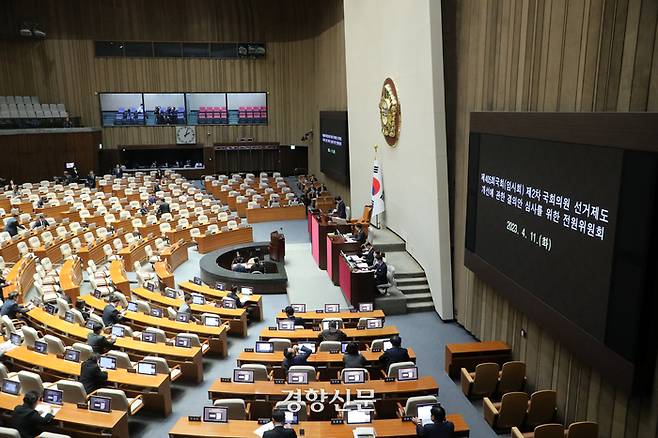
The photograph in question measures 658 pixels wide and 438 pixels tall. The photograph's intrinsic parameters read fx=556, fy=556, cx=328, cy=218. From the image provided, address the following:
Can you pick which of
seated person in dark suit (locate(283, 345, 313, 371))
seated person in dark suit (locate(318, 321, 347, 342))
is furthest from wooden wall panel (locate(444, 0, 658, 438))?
seated person in dark suit (locate(283, 345, 313, 371))

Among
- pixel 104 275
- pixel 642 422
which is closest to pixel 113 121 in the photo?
pixel 104 275

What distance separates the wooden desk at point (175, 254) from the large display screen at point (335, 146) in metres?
7.87

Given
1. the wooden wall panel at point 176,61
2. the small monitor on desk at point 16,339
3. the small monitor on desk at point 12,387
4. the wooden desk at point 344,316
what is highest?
the wooden wall panel at point 176,61

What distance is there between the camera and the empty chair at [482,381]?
28.8 feet

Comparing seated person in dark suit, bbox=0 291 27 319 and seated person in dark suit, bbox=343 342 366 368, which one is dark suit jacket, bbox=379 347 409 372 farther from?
seated person in dark suit, bbox=0 291 27 319

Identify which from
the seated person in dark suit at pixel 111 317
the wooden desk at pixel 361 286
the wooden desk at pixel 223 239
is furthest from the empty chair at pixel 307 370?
the wooden desk at pixel 223 239

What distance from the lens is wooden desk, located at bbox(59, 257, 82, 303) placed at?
12.7 metres

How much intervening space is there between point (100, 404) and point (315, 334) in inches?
162

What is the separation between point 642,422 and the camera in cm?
625

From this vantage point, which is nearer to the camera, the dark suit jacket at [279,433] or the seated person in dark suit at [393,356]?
the dark suit jacket at [279,433]

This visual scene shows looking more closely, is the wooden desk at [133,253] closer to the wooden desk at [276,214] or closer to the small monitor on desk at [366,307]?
the wooden desk at [276,214]

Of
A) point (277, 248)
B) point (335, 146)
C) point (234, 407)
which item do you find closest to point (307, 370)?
point (234, 407)

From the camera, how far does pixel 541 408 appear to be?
308 inches

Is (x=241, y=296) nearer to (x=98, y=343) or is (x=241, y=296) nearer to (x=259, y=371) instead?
(x=98, y=343)
